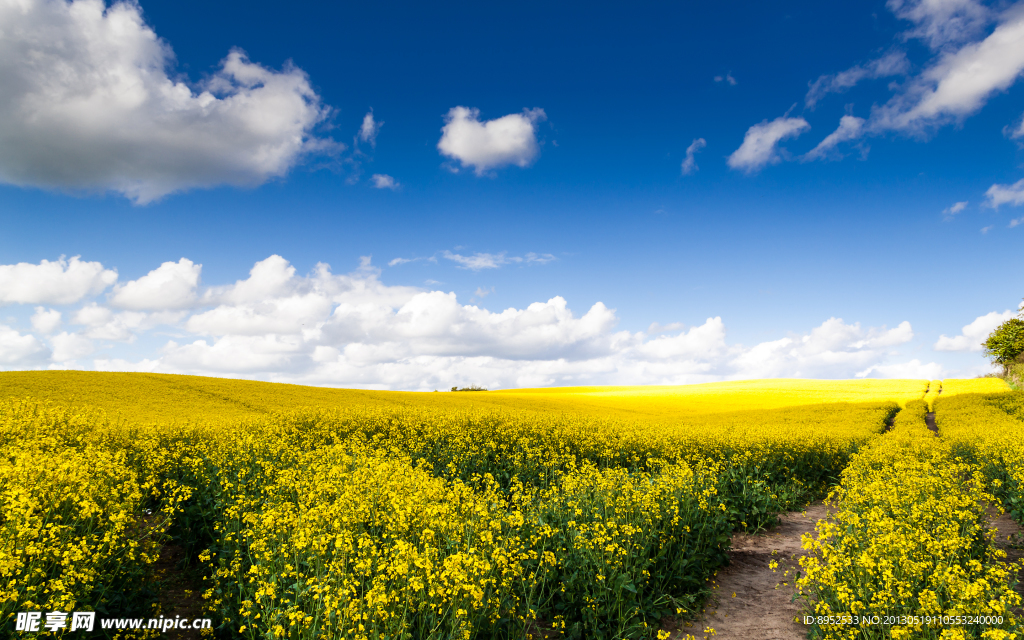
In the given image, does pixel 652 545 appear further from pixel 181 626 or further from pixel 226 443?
pixel 226 443

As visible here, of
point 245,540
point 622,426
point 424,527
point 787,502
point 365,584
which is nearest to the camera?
point 365,584

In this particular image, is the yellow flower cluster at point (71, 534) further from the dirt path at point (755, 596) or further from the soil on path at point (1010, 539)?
the soil on path at point (1010, 539)

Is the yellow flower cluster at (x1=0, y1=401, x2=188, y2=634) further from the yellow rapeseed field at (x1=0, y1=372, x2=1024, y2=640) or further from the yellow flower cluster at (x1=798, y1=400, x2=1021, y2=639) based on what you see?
the yellow flower cluster at (x1=798, y1=400, x2=1021, y2=639)

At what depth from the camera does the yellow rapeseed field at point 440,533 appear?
4824 millimetres

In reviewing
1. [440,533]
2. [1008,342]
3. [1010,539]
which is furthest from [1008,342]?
[440,533]

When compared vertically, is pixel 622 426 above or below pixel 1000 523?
above

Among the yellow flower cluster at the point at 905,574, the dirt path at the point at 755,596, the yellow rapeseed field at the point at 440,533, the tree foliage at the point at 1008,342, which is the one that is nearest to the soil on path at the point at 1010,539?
the yellow rapeseed field at the point at 440,533

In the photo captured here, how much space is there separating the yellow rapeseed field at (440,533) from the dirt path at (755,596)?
325 mm

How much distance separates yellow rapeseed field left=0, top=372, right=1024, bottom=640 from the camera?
482cm

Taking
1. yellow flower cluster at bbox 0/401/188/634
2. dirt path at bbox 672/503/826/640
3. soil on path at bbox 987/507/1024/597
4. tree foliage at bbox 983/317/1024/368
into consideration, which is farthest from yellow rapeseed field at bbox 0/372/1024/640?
tree foliage at bbox 983/317/1024/368

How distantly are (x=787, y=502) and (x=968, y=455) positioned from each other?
7546 mm

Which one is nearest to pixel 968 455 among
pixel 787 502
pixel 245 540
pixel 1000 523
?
pixel 1000 523

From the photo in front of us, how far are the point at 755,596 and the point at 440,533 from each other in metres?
5.31

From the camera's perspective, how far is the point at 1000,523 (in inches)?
460
